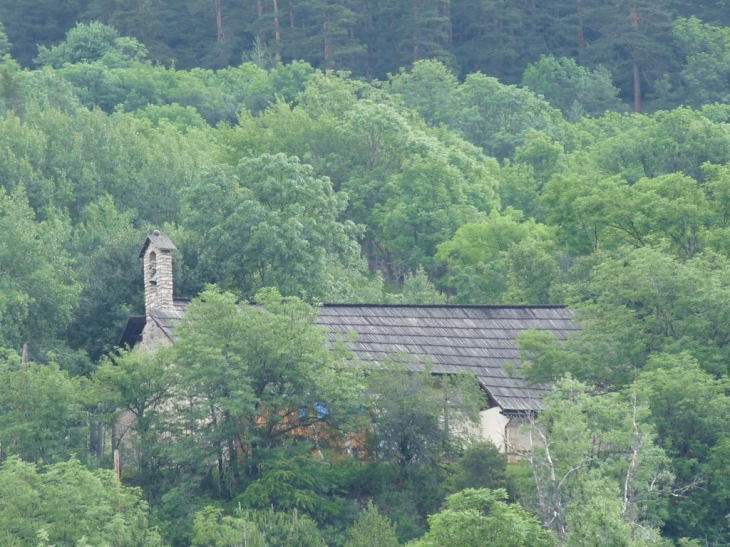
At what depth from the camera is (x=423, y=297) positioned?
181 feet

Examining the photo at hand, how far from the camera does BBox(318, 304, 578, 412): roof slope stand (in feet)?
139

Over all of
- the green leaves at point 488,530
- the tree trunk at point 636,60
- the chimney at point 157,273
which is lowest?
the tree trunk at point 636,60

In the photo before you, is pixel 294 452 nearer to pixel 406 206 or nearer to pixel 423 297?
pixel 423 297

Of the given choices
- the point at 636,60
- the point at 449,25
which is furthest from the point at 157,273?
the point at 449,25

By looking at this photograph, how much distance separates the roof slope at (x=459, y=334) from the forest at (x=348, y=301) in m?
0.91

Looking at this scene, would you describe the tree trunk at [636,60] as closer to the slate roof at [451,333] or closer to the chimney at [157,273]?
the slate roof at [451,333]

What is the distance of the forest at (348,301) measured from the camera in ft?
118

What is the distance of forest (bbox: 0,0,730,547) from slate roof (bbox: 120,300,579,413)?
35.4 inches

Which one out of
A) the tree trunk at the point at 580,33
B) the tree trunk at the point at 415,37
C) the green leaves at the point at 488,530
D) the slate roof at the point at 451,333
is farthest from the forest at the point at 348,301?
the tree trunk at the point at 580,33

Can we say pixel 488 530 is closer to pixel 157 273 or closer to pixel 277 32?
pixel 157 273

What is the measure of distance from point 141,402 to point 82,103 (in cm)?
4557

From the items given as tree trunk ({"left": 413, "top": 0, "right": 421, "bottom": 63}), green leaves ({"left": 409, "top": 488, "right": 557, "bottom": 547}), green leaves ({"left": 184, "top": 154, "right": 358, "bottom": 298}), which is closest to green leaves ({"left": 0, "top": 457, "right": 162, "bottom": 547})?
green leaves ({"left": 409, "top": 488, "right": 557, "bottom": 547})

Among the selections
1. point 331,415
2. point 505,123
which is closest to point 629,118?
point 505,123

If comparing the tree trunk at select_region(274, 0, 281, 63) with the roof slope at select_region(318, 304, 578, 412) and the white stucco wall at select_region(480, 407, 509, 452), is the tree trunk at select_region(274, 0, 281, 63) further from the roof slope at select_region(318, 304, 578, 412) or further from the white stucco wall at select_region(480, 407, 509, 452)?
the white stucco wall at select_region(480, 407, 509, 452)
